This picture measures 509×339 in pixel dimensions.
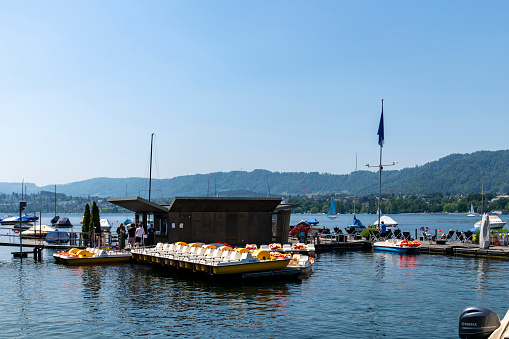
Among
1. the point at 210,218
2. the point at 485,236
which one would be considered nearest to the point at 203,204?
the point at 210,218

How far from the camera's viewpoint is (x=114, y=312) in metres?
22.4

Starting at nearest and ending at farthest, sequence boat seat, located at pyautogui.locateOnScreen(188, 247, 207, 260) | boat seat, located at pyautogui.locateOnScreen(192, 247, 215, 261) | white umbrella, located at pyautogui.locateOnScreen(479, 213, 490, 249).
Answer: boat seat, located at pyautogui.locateOnScreen(192, 247, 215, 261) < boat seat, located at pyautogui.locateOnScreen(188, 247, 207, 260) < white umbrella, located at pyautogui.locateOnScreen(479, 213, 490, 249)

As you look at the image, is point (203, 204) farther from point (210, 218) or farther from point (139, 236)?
point (139, 236)

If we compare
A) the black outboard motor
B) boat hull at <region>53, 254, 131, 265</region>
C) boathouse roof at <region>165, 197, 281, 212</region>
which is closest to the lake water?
boat hull at <region>53, 254, 131, 265</region>

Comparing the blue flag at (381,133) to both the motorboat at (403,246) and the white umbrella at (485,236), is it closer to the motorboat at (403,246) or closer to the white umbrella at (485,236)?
the motorboat at (403,246)

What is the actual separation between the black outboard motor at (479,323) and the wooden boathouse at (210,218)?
2714 cm

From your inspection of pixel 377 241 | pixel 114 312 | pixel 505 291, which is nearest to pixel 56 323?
pixel 114 312

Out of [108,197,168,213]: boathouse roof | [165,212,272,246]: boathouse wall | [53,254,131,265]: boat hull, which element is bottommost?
[53,254,131,265]: boat hull

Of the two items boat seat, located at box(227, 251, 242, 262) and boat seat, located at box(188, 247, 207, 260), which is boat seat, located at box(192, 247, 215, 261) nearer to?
boat seat, located at box(188, 247, 207, 260)

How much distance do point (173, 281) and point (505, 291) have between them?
57.4 feet

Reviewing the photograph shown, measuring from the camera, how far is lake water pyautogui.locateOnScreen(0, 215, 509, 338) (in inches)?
774

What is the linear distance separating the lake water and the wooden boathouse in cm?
508

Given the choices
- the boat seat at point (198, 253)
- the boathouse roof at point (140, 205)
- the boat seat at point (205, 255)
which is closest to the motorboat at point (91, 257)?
the boathouse roof at point (140, 205)

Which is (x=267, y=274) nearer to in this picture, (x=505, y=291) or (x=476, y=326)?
(x=505, y=291)
